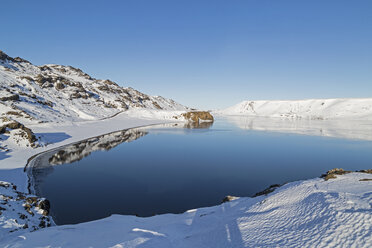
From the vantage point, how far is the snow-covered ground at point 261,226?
20.4 ft

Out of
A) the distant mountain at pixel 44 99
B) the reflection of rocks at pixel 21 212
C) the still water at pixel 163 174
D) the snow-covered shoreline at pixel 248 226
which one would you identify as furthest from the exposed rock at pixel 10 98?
the snow-covered shoreline at pixel 248 226

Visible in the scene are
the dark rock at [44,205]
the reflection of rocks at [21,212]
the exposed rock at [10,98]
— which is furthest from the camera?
the exposed rock at [10,98]

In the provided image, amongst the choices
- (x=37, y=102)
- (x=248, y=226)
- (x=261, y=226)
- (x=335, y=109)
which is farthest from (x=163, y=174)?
(x=335, y=109)

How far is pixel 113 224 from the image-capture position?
10031 millimetres

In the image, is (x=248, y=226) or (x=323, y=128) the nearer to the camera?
(x=248, y=226)

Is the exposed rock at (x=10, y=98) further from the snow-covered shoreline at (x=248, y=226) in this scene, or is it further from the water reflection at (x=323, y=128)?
the water reflection at (x=323, y=128)

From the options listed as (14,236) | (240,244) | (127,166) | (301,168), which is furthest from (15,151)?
(301,168)

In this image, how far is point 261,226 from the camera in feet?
25.7

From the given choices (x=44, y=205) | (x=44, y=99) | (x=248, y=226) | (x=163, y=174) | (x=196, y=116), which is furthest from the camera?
(x=196, y=116)

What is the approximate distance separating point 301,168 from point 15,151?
3671 centimetres

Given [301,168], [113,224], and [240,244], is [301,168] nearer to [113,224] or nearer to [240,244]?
[240,244]

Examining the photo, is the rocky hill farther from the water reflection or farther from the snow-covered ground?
the water reflection

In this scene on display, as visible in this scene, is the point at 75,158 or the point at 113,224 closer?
the point at 113,224

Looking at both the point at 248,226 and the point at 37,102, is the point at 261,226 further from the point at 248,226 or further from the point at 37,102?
the point at 37,102
